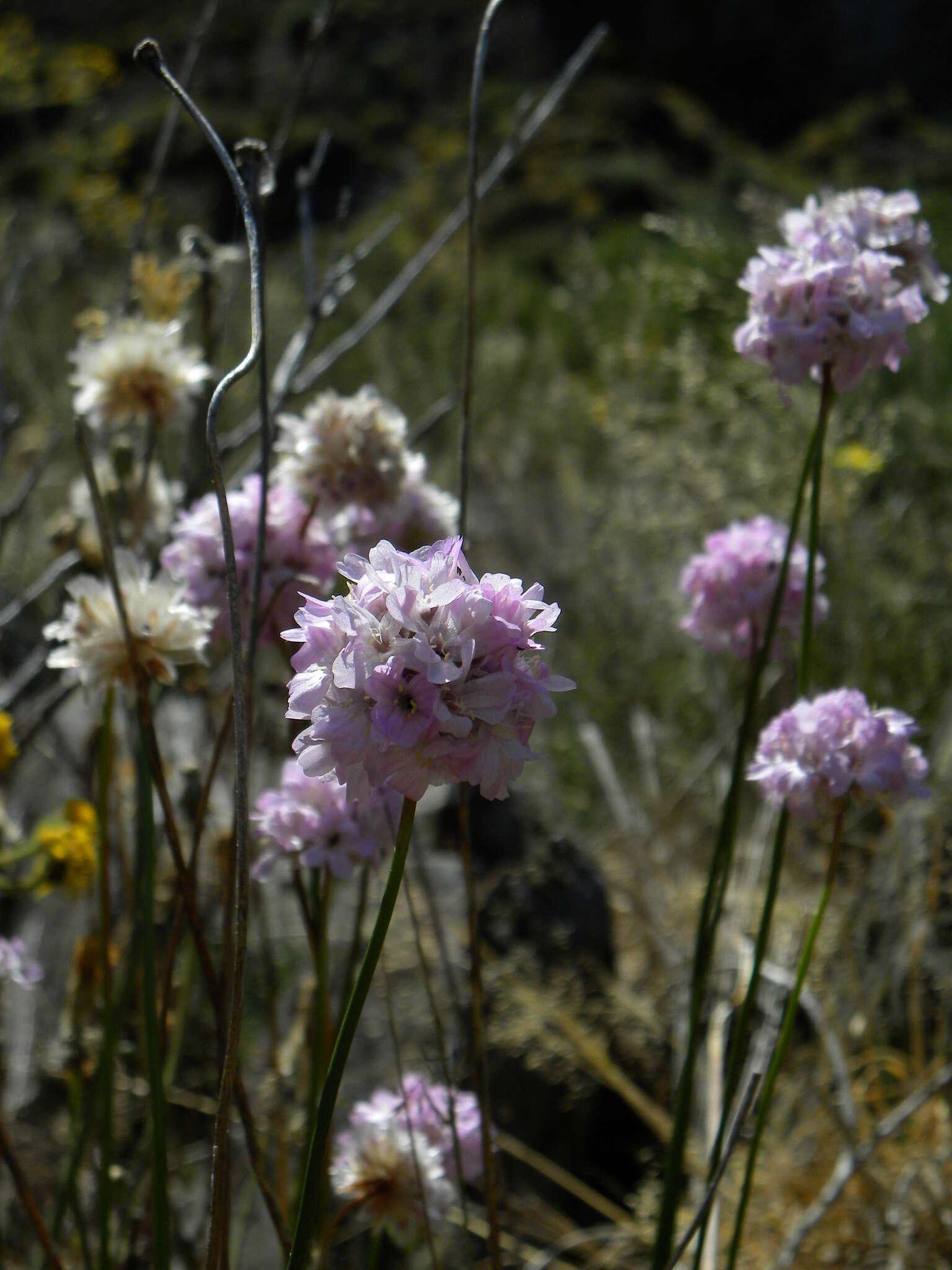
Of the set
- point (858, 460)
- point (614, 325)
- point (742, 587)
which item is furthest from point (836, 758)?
point (614, 325)

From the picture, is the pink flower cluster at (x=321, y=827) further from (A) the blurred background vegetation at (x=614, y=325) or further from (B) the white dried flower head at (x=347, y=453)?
(A) the blurred background vegetation at (x=614, y=325)

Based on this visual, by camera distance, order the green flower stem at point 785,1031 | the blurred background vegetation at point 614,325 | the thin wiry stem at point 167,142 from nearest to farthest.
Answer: the green flower stem at point 785,1031 < the thin wiry stem at point 167,142 < the blurred background vegetation at point 614,325

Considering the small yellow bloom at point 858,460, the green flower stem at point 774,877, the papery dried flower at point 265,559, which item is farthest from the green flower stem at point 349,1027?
the small yellow bloom at point 858,460

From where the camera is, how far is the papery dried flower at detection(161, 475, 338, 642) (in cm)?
70

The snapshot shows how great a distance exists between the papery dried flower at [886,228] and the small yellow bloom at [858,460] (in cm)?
45

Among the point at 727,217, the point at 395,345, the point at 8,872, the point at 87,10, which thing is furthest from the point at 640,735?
the point at 87,10

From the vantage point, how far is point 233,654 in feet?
1.29

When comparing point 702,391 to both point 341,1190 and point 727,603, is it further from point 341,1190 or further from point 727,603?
point 341,1190

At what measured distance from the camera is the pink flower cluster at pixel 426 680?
0.39 meters

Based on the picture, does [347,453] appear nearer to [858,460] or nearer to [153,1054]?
[153,1054]

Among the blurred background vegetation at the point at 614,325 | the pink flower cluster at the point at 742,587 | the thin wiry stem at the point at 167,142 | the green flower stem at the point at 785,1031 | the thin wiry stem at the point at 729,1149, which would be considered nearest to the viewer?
the thin wiry stem at the point at 729,1149

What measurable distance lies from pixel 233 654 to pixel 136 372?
49 cm

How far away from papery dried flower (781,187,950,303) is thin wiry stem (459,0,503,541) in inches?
8.3

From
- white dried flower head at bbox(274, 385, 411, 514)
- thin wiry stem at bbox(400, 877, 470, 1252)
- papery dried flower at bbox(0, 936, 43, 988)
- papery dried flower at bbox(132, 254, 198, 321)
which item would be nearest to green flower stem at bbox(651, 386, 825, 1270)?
thin wiry stem at bbox(400, 877, 470, 1252)
